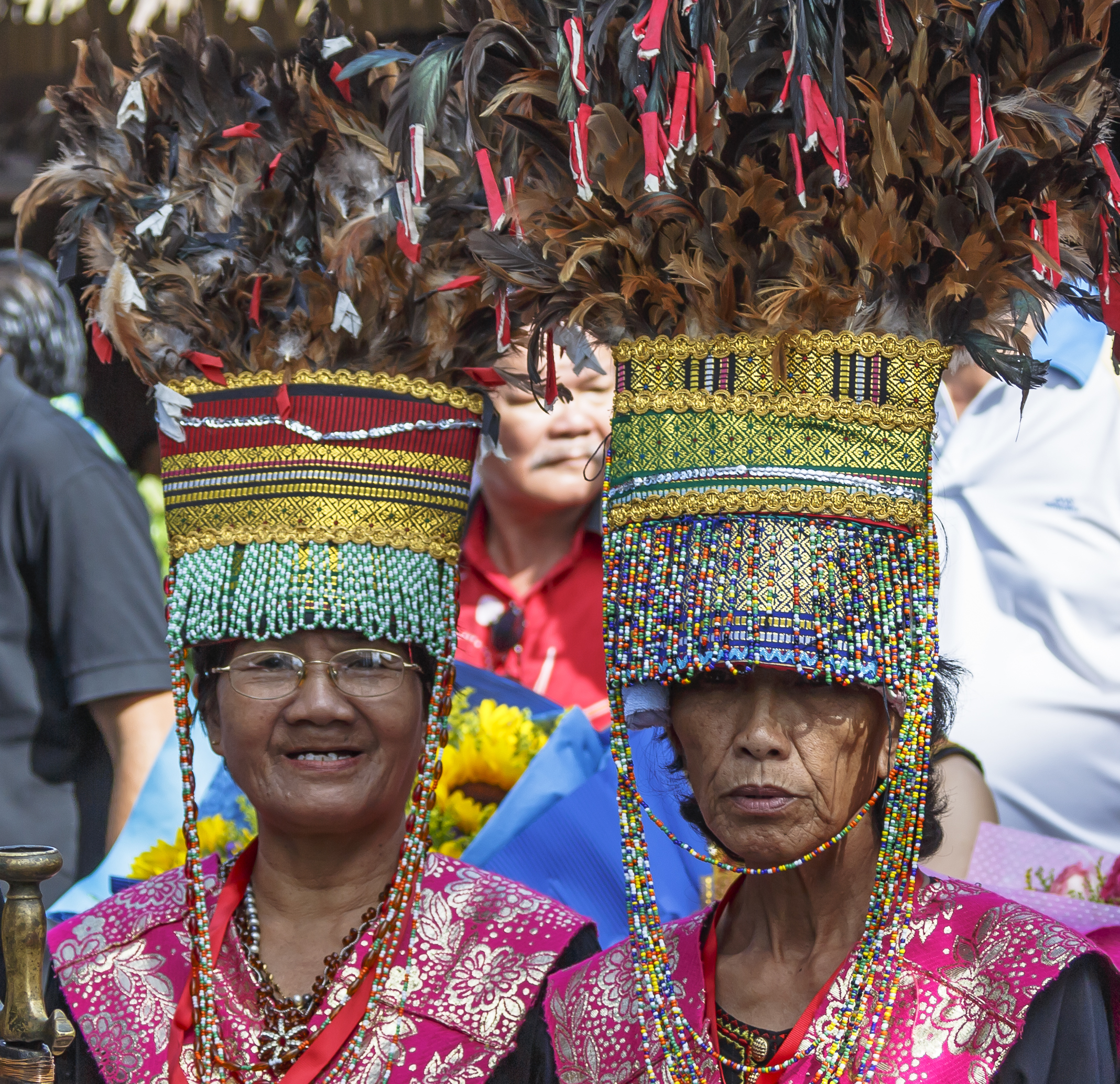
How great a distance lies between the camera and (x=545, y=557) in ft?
15.5

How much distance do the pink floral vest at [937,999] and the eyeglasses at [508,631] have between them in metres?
2.03

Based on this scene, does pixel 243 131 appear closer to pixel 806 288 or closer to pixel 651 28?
pixel 651 28

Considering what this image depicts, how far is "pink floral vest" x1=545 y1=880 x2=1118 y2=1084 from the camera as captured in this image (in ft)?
7.26

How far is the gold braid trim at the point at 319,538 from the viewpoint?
9.25 ft

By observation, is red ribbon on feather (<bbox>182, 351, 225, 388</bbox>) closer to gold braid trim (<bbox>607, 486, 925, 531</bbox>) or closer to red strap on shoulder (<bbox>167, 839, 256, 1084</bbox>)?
red strap on shoulder (<bbox>167, 839, 256, 1084</bbox>)

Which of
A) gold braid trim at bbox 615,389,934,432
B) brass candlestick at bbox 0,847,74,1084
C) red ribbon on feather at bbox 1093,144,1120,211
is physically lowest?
brass candlestick at bbox 0,847,74,1084

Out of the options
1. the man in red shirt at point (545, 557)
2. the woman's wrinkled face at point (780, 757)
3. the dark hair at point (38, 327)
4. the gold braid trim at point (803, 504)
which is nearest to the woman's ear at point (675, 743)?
the woman's wrinkled face at point (780, 757)

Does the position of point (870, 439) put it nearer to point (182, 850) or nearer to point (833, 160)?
point (833, 160)

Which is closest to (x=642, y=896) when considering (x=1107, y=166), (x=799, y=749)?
(x=799, y=749)

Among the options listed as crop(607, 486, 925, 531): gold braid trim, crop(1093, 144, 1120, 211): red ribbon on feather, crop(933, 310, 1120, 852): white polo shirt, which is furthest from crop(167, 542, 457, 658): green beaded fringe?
crop(933, 310, 1120, 852): white polo shirt

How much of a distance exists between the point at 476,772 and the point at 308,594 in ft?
3.34

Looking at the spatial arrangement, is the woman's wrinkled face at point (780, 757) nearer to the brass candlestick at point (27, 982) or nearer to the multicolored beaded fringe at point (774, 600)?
the multicolored beaded fringe at point (774, 600)

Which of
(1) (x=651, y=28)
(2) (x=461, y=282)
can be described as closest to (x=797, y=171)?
(1) (x=651, y=28)

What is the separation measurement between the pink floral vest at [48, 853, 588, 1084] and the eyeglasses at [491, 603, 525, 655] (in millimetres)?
1512
